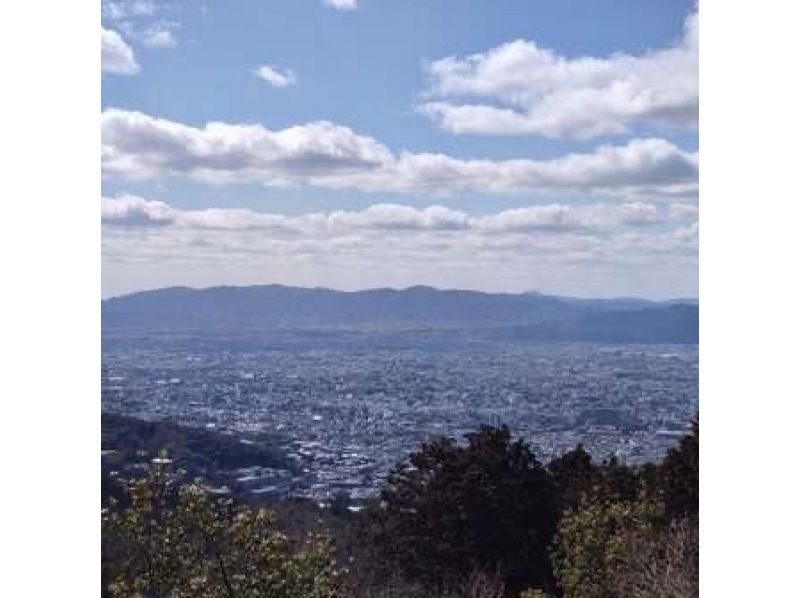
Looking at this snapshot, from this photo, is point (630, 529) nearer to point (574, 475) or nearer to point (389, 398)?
point (574, 475)

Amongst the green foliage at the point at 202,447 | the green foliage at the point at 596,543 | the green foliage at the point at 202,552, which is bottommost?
the green foliage at the point at 596,543

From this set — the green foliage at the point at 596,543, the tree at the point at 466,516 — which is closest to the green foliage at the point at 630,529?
the green foliage at the point at 596,543

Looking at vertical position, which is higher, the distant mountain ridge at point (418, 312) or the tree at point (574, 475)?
the distant mountain ridge at point (418, 312)

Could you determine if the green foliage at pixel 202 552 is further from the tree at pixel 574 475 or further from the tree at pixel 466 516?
the tree at pixel 574 475

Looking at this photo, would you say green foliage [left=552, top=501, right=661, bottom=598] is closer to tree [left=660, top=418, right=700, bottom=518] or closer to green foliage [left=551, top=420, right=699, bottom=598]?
green foliage [left=551, top=420, right=699, bottom=598]

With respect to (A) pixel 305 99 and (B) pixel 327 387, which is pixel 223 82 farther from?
(B) pixel 327 387

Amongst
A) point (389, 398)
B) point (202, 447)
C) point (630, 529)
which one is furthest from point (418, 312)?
point (630, 529)
